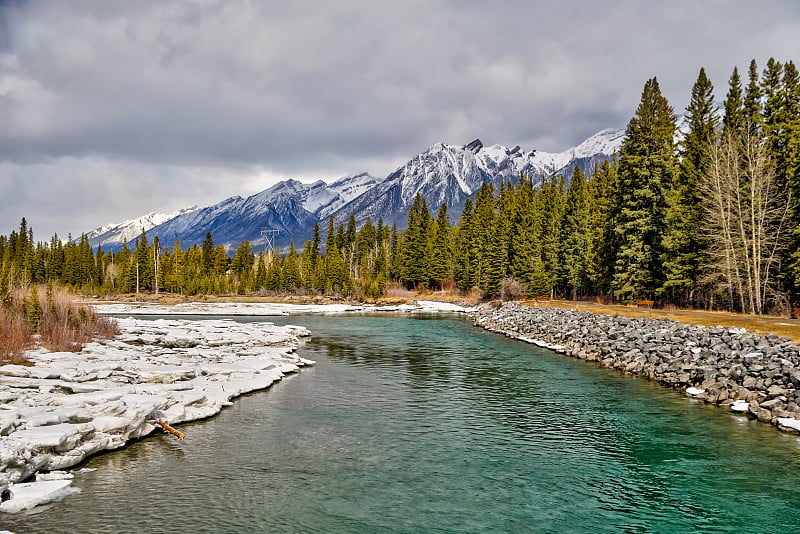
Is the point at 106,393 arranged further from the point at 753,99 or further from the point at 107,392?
the point at 753,99

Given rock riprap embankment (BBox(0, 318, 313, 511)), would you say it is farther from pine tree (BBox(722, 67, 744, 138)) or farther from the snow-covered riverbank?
pine tree (BBox(722, 67, 744, 138))

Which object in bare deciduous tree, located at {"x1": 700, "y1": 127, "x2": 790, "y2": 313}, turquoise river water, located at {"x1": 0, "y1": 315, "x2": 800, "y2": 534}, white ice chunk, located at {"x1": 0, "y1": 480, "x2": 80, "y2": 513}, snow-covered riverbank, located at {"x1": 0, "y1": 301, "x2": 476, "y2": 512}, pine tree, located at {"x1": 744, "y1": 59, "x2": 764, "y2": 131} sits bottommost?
turquoise river water, located at {"x1": 0, "y1": 315, "x2": 800, "y2": 534}

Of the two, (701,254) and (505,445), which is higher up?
(701,254)

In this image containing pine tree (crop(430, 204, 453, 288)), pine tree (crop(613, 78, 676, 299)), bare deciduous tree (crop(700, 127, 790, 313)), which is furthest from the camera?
pine tree (crop(430, 204, 453, 288))

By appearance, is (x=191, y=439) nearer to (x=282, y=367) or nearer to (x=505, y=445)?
(x=505, y=445)

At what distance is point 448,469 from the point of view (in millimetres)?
12992

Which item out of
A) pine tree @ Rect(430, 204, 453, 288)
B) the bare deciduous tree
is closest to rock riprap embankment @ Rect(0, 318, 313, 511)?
→ the bare deciduous tree

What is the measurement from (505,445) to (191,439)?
30.9ft

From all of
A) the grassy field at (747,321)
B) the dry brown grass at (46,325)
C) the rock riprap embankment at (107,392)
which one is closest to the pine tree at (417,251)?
the grassy field at (747,321)

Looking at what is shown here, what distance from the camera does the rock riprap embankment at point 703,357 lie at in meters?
18.1

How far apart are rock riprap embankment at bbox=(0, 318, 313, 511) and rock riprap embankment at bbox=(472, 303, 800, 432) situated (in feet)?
59.6

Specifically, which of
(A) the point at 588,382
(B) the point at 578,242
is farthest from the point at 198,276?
(A) the point at 588,382

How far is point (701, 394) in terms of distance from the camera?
66.5ft

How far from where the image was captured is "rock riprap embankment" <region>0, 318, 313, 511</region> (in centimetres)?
1203
